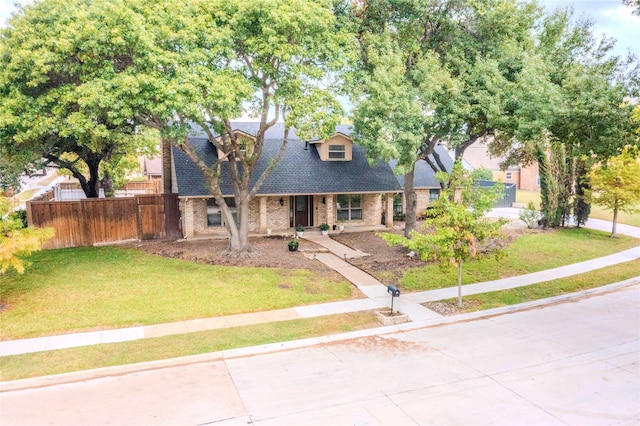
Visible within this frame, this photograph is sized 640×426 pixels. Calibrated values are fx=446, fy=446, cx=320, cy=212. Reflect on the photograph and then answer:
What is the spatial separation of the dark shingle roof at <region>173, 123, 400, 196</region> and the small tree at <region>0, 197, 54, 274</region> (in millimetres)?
8892

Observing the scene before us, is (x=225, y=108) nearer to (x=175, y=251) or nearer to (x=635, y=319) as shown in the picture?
(x=175, y=251)

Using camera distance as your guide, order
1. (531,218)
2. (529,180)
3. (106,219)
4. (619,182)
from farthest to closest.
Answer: (529,180)
(531,218)
(619,182)
(106,219)

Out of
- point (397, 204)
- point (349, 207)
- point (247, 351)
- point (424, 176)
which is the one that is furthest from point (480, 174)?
point (424, 176)

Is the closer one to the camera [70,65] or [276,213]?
[70,65]

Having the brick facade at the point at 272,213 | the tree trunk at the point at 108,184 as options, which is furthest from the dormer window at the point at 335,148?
the tree trunk at the point at 108,184

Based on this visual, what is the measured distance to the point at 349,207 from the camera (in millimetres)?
26375

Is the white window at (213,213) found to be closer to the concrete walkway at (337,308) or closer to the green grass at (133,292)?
the green grass at (133,292)

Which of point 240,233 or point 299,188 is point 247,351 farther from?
point 299,188

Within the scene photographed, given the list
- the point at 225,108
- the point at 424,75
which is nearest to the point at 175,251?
the point at 225,108

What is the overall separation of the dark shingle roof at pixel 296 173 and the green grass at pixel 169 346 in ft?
38.0

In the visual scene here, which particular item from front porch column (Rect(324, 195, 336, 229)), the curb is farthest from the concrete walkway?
front porch column (Rect(324, 195, 336, 229))

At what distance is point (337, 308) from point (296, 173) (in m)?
12.5

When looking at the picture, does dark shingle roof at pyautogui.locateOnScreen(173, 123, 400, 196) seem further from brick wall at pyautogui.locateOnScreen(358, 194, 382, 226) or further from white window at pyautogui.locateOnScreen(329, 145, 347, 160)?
brick wall at pyautogui.locateOnScreen(358, 194, 382, 226)

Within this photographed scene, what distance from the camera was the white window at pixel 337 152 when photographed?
86.2 feet
